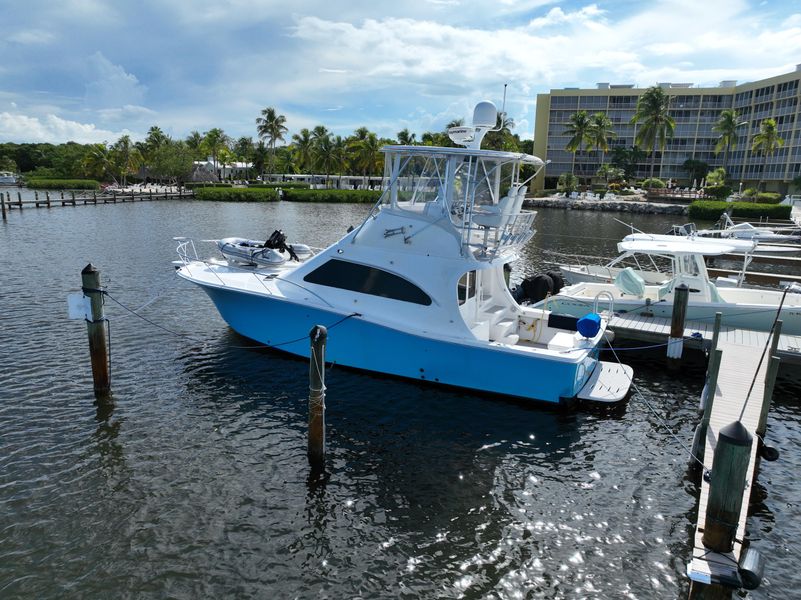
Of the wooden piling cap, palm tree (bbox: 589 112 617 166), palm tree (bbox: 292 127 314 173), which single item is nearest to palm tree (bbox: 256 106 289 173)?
palm tree (bbox: 292 127 314 173)

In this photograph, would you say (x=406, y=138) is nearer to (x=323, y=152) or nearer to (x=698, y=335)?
(x=323, y=152)

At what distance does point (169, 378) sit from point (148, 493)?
195 inches

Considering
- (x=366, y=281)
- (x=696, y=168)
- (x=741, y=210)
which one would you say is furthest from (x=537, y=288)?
(x=696, y=168)

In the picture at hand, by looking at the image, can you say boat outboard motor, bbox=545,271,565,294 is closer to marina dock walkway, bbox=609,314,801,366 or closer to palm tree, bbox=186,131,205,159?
marina dock walkway, bbox=609,314,801,366

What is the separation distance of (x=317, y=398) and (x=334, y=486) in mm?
1545

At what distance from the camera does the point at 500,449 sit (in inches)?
429

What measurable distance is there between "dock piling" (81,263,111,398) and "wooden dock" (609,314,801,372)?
1371 centimetres

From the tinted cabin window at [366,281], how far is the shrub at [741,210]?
2200 inches

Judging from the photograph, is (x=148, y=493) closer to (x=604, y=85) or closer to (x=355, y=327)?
(x=355, y=327)

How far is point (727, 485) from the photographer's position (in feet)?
20.6

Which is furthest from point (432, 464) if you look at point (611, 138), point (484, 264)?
point (611, 138)

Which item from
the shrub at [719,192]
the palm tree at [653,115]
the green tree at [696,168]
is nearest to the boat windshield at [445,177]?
the palm tree at [653,115]

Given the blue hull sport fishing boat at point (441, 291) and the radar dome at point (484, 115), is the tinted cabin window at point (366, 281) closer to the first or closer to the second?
the blue hull sport fishing boat at point (441, 291)

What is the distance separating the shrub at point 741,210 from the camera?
57156mm
